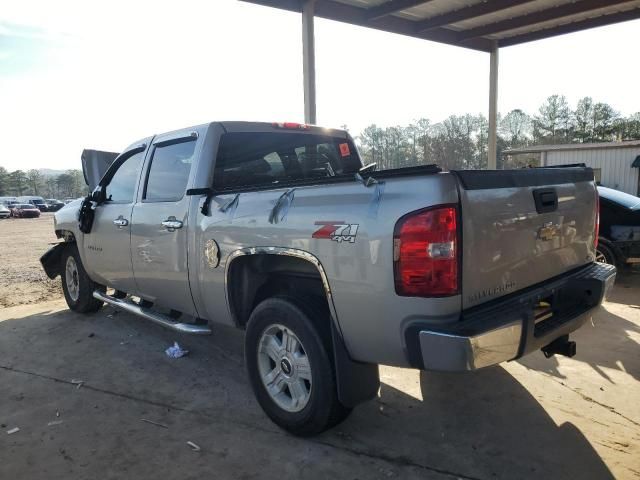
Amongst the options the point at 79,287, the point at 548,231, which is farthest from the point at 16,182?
the point at 548,231

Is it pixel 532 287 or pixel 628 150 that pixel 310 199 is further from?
pixel 628 150

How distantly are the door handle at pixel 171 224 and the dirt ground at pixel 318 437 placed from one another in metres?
1.28

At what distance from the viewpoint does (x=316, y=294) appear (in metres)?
3.04

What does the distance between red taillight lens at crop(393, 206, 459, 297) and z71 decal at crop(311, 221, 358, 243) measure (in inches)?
10.0

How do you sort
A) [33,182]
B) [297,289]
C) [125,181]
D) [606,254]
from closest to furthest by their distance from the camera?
[297,289]
[125,181]
[606,254]
[33,182]

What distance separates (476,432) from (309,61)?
317 inches

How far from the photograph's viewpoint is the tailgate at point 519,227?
7.75 feet

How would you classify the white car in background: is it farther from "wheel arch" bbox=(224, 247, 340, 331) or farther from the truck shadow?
the truck shadow

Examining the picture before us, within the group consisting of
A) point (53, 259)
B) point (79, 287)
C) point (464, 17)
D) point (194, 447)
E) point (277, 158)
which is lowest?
point (194, 447)

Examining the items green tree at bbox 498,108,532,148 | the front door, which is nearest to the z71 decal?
the front door

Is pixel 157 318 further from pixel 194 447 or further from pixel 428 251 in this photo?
pixel 428 251

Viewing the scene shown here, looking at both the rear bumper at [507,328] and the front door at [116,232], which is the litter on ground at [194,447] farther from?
the front door at [116,232]

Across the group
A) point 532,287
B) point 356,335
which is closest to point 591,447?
point 532,287

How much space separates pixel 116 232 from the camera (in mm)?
4707
